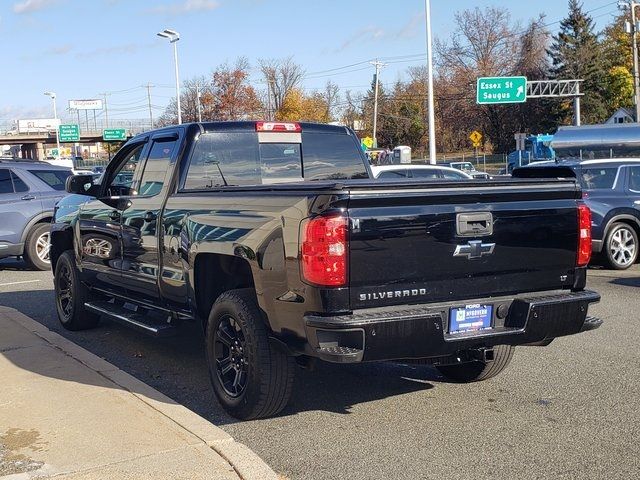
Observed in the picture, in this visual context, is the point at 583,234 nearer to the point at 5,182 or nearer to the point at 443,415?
the point at 443,415

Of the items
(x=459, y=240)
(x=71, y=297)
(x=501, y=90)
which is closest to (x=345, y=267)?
(x=459, y=240)

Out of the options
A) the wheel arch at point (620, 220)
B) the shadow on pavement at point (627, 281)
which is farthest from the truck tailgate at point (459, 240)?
the wheel arch at point (620, 220)

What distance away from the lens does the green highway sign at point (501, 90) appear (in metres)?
41.0

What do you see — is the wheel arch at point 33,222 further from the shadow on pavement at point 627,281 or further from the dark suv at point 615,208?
the shadow on pavement at point 627,281

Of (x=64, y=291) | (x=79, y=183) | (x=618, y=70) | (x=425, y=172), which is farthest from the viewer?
(x=618, y=70)

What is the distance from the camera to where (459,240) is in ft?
15.7

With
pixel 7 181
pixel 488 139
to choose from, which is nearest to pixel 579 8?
pixel 488 139

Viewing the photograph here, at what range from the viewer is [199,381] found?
648cm

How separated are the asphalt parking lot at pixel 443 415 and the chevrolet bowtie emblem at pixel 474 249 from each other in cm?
117

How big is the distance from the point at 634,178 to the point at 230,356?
Answer: 9.25 m

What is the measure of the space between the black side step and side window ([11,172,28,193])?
22.0ft

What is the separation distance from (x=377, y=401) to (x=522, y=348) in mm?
2147

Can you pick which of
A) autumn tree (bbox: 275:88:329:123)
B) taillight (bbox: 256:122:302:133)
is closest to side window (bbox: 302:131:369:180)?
taillight (bbox: 256:122:302:133)

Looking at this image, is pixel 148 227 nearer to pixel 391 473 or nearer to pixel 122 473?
pixel 122 473
